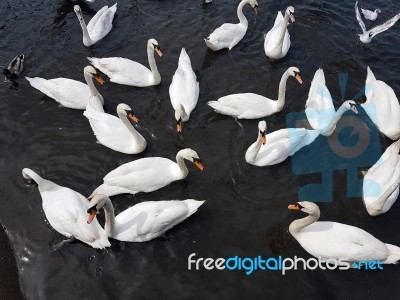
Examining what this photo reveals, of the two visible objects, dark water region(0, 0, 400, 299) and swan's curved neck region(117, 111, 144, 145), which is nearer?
dark water region(0, 0, 400, 299)

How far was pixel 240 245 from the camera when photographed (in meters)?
8.84

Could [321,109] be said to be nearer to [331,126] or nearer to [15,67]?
[331,126]

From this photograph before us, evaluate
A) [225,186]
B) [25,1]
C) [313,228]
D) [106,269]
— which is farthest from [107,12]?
[313,228]

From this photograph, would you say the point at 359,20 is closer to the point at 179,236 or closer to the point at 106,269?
the point at 179,236

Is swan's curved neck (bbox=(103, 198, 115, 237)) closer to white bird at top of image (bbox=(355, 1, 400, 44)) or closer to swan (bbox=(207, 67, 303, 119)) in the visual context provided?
swan (bbox=(207, 67, 303, 119))

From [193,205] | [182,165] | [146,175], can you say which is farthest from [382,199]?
[146,175]

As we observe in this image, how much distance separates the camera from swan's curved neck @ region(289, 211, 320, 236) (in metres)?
8.07

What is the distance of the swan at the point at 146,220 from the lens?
8.44 meters

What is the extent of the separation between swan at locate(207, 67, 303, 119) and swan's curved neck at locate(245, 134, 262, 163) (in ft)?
5.63

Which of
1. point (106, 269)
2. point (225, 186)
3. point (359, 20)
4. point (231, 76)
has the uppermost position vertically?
point (359, 20)

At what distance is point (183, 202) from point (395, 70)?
30.7 feet

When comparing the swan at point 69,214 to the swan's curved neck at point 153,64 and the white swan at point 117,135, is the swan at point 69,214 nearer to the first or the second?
the white swan at point 117,135

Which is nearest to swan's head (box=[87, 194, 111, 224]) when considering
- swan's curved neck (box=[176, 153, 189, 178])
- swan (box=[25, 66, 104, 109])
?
swan's curved neck (box=[176, 153, 189, 178])

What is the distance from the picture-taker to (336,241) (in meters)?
8.16
